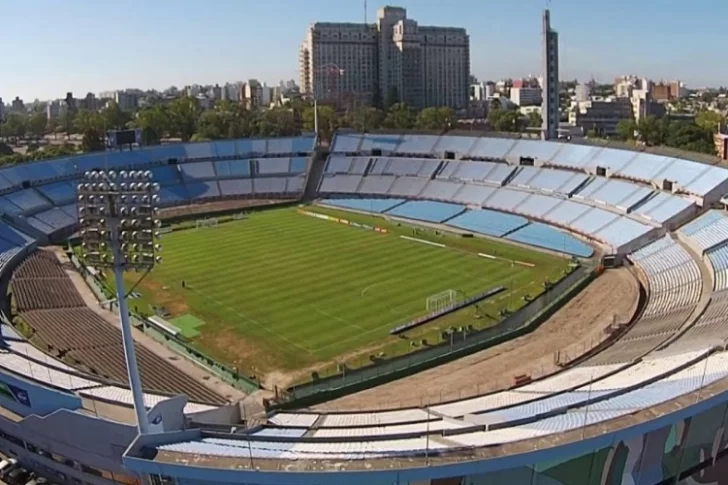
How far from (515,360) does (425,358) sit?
15.1 feet

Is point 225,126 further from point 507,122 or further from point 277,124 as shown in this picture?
point 507,122

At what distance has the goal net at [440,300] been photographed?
1661 inches

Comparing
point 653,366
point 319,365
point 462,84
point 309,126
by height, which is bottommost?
point 319,365

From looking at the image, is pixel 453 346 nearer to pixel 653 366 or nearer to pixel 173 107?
pixel 653 366

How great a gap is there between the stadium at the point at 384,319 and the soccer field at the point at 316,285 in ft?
0.77

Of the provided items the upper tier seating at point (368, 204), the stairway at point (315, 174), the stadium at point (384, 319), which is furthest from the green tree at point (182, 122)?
the upper tier seating at point (368, 204)

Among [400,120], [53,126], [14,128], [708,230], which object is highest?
[53,126]

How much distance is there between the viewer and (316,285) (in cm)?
4722

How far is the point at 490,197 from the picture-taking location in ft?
226

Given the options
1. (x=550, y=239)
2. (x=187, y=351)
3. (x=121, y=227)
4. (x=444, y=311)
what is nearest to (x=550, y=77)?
(x=550, y=239)

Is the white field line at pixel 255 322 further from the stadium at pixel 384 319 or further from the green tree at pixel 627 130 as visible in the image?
the green tree at pixel 627 130

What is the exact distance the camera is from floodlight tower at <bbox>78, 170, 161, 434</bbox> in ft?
62.3

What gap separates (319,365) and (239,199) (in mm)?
46401

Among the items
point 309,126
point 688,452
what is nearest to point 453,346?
point 688,452
